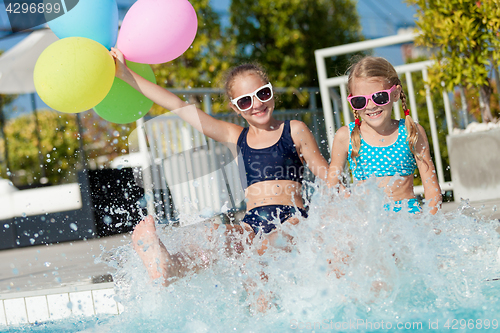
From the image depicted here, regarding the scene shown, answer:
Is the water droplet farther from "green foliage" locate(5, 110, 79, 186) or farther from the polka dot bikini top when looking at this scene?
"green foliage" locate(5, 110, 79, 186)

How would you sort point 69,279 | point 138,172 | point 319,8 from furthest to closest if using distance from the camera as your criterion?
point 319,8, point 138,172, point 69,279

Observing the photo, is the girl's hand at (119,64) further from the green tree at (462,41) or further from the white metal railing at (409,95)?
the green tree at (462,41)

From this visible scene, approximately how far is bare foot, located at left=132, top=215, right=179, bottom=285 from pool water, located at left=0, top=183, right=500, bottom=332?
0.12m

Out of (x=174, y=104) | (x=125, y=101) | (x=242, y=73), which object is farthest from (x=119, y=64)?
(x=242, y=73)

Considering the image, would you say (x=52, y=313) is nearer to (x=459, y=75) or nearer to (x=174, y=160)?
(x=174, y=160)

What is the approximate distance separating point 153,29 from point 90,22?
1.23 feet

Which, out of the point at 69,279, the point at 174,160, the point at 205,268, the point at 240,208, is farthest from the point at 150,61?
the point at 240,208

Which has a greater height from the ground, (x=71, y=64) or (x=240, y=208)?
(x=71, y=64)

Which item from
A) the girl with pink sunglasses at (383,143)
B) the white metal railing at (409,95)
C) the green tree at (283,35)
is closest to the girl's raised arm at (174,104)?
the girl with pink sunglasses at (383,143)

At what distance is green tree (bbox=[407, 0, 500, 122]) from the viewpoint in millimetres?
4516

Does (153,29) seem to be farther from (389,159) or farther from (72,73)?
(389,159)

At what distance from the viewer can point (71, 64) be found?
249 cm

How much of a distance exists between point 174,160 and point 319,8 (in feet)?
29.7

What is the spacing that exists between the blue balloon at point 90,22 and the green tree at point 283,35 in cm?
918
